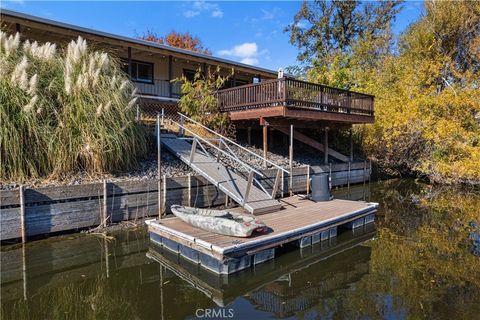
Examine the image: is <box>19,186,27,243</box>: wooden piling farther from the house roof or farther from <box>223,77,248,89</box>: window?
<box>223,77,248,89</box>: window

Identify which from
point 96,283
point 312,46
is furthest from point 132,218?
point 312,46

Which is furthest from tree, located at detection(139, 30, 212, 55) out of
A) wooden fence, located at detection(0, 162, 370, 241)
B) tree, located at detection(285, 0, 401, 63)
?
wooden fence, located at detection(0, 162, 370, 241)

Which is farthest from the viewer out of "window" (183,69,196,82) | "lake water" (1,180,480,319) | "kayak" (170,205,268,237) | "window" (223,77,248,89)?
"window" (223,77,248,89)

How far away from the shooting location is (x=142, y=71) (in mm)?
16797

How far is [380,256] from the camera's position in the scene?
6438 mm

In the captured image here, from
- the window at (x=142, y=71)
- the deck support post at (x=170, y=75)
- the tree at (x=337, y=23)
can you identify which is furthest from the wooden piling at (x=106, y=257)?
the tree at (x=337, y=23)

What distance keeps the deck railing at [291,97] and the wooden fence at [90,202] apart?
12.7ft

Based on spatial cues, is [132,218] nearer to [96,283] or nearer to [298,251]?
[96,283]

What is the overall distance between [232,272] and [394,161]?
14.1 m

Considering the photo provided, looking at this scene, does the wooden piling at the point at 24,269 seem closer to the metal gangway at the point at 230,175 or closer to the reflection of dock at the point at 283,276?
the reflection of dock at the point at 283,276

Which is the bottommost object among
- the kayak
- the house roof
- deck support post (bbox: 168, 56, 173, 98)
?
the kayak

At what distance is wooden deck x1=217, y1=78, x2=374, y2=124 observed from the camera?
10961mm

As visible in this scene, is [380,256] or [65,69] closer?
[380,256]

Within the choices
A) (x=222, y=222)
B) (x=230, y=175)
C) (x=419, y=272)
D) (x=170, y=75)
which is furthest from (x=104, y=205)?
(x=170, y=75)
